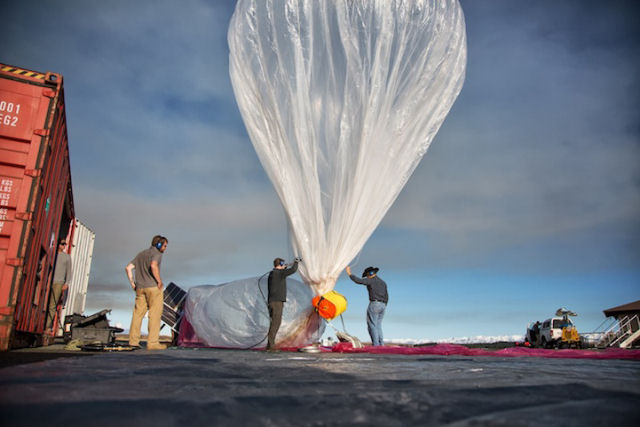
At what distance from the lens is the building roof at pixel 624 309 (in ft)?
85.0

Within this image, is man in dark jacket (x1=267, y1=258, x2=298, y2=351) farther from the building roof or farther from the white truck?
the building roof

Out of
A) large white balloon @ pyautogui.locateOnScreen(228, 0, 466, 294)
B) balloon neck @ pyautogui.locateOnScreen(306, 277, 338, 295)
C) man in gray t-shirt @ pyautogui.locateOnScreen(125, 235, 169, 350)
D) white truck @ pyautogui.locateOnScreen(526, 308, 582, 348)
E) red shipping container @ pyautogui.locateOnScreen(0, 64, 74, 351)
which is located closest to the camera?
red shipping container @ pyautogui.locateOnScreen(0, 64, 74, 351)

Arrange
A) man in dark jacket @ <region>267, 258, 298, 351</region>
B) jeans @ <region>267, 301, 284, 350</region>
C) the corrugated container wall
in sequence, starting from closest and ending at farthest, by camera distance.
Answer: jeans @ <region>267, 301, 284, 350</region>, man in dark jacket @ <region>267, 258, 298, 351</region>, the corrugated container wall

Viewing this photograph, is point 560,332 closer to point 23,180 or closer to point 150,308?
point 150,308

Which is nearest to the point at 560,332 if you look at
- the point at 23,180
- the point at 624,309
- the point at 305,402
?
the point at 624,309

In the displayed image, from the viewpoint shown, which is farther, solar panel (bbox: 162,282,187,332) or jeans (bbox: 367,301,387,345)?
solar panel (bbox: 162,282,187,332)

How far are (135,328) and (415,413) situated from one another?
21.2 feet

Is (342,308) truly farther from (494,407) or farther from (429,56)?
(494,407)

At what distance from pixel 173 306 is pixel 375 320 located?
17.2ft

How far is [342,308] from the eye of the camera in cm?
637

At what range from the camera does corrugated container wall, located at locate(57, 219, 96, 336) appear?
495 inches

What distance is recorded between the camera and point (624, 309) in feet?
86.2

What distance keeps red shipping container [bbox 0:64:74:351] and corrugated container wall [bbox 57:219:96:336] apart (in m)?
6.21

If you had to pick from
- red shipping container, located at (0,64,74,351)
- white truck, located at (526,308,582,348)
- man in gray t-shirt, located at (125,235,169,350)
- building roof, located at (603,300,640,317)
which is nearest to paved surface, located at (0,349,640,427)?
red shipping container, located at (0,64,74,351)
